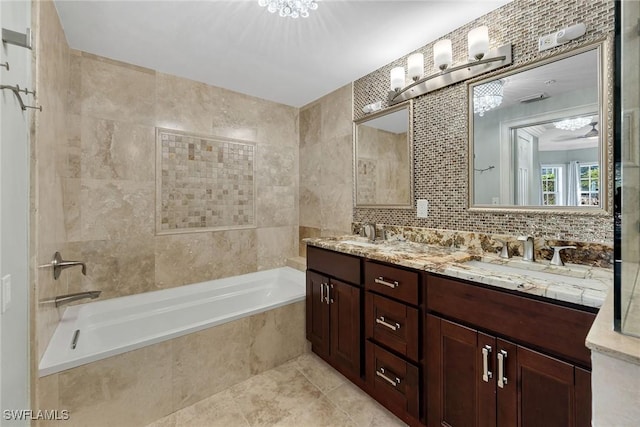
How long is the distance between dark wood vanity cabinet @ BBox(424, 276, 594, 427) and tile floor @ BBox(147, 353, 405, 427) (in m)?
0.48

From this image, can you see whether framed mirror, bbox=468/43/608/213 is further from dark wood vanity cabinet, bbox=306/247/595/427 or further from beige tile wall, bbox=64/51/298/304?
beige tile wall, bbox=64/51/298/304

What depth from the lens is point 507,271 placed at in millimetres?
1352

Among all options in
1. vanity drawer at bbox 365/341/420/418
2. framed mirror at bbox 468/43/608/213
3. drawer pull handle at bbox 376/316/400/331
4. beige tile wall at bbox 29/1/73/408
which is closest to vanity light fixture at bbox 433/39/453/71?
framed mirror at bbox 468/43/608/213

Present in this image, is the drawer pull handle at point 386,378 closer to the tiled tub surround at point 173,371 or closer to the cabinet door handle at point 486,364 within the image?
the cabinet door handle at point 486,364

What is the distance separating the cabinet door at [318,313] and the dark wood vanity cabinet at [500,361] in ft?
2.70

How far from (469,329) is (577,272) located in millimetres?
558

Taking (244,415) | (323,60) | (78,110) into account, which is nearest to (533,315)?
(244,415)

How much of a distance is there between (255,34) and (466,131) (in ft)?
5.05

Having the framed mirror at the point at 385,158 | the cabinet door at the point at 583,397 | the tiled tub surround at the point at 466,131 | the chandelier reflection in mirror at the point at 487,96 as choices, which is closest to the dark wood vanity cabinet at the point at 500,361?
the cabinet door at the point at 583,397

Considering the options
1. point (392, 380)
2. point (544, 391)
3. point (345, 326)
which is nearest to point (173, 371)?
point (345, 326)

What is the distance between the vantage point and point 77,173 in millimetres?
1965

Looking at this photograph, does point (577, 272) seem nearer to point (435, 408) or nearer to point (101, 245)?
point (435, 408)

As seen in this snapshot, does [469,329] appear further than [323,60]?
No

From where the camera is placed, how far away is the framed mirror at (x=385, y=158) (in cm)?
204
